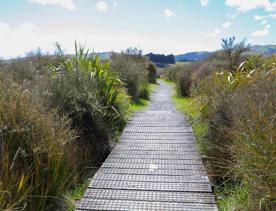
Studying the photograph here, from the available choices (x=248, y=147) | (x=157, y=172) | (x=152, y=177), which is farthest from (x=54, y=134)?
(x=248, y=147)

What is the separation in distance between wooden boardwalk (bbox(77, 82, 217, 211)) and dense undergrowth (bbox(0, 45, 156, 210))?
304mm

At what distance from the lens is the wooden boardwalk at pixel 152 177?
3100 mm

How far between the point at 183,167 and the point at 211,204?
1068mm

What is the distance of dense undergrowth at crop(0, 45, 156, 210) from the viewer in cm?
252

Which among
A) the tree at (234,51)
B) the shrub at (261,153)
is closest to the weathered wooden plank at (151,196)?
the shrub at (261,153)

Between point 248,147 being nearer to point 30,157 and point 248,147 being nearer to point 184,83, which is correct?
point 30,157

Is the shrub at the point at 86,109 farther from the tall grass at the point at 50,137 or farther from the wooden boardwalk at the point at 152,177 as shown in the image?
the wooden boardwalk at the point at 152,177

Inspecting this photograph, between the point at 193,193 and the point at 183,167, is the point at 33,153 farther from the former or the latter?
the point at 183,167

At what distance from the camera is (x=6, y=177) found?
2.29 m

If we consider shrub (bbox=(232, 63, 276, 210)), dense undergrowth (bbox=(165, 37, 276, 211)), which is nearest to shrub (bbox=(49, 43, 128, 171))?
dense undergrowth (bbox=(165, 37, 276, 211))

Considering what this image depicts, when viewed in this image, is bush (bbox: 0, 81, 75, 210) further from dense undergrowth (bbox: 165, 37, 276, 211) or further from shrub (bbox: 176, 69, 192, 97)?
shrub (bbox: 176, 69, 192, 97)

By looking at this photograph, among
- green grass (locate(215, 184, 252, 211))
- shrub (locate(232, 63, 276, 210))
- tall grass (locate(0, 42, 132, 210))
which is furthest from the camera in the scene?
green grass (locate(215, 184, 252, 211))

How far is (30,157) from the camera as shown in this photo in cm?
275

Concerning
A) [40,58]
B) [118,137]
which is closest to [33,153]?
→ [118,137]
